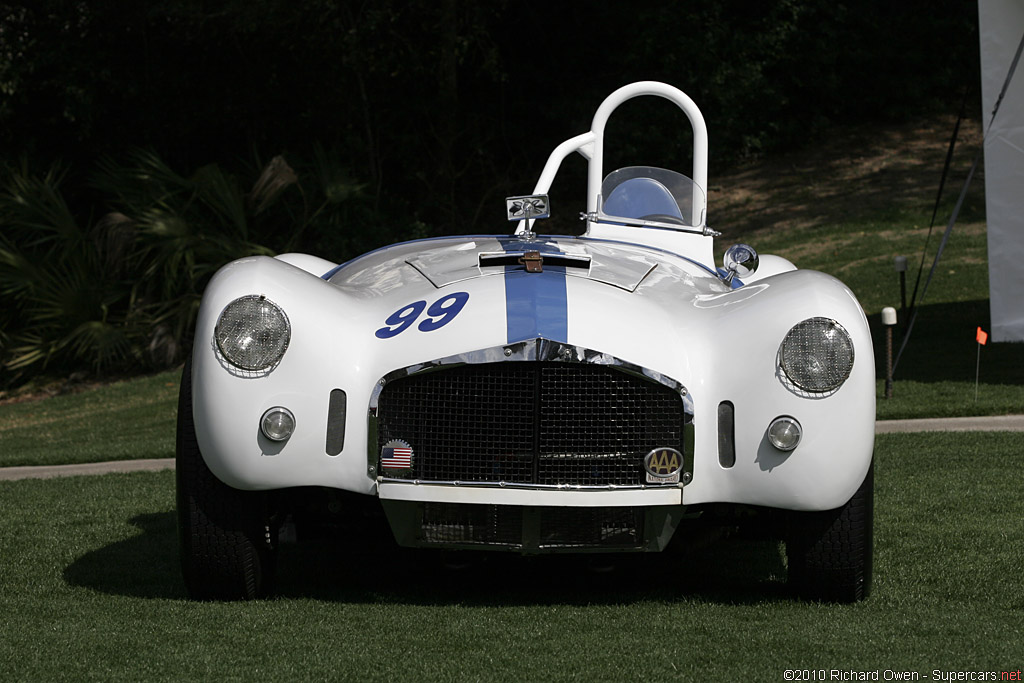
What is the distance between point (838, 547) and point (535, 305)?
1237 mm

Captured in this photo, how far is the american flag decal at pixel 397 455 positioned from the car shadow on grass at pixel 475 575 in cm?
35

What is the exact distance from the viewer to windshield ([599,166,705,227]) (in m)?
6.02

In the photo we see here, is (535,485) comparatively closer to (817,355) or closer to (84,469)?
(817,355)

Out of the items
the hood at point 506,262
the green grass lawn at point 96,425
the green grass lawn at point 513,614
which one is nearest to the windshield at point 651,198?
the hood at point 506,262

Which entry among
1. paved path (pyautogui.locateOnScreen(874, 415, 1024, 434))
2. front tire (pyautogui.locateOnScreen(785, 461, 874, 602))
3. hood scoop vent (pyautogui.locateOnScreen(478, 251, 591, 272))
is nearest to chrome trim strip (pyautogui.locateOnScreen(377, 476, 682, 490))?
front tire (pyautogui.locateOnScreen(785, 461, 874, 602))

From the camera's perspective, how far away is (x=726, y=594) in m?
4.29

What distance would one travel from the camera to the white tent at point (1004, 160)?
10.1m

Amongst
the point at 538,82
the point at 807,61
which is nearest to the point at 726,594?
the point at 538,82

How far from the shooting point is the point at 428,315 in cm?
404

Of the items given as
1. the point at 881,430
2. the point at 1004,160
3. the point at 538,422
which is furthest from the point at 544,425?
the point at 1004,160

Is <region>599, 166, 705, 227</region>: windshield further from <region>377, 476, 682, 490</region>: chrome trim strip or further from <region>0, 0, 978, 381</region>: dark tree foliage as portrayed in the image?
<region>0, 0, 978, 381</region>: dark tree foliage

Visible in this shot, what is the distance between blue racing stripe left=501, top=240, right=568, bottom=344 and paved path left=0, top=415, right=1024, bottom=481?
15.5 ft

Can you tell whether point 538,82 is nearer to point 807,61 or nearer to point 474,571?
point 807,61

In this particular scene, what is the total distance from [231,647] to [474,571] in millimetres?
1317
